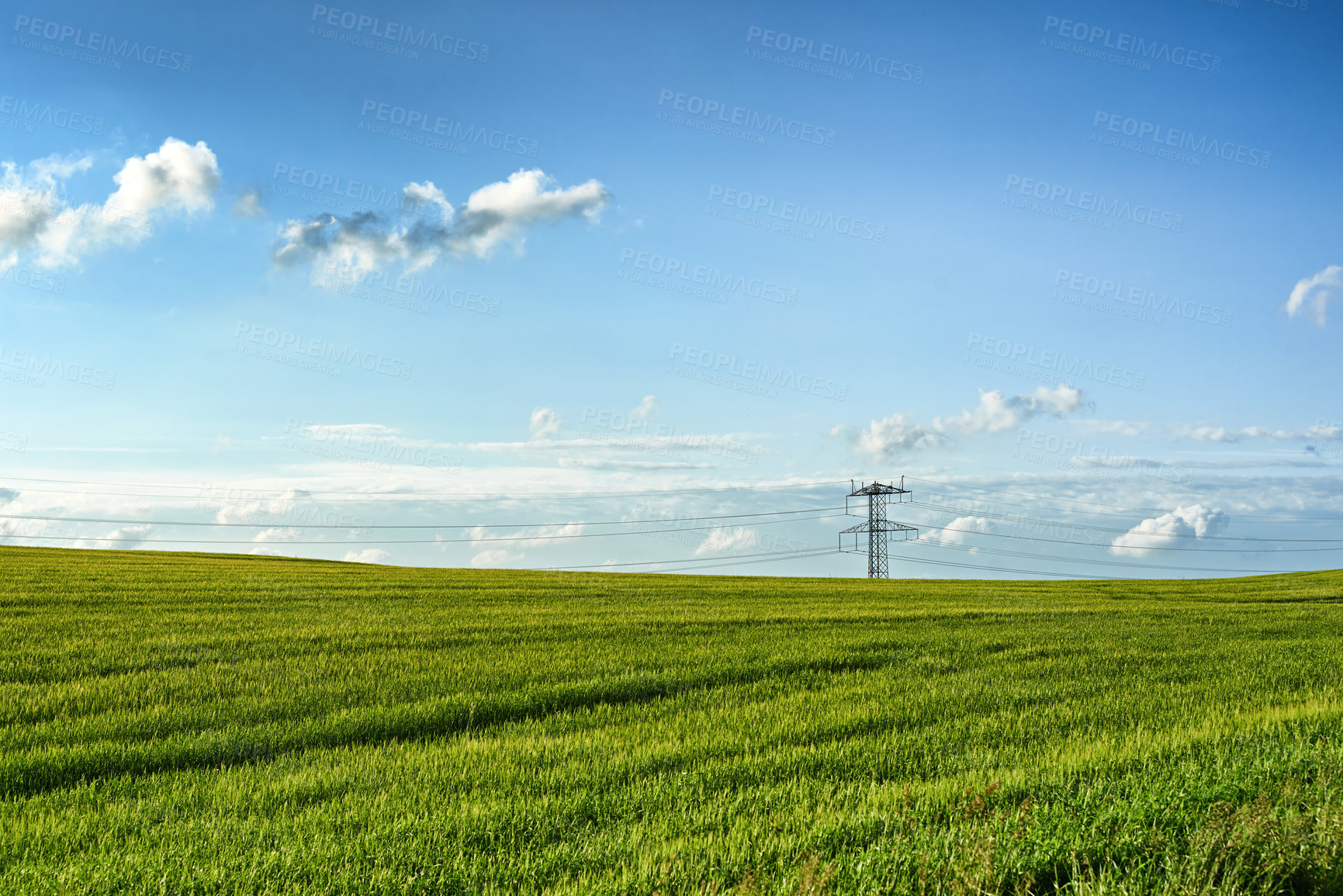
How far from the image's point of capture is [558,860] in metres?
5.19

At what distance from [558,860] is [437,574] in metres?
33.5

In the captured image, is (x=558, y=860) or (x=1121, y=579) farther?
(x=1121, y=579)

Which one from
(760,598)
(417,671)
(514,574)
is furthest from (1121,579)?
(417,671)

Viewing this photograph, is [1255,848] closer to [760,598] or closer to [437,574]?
[760,598]

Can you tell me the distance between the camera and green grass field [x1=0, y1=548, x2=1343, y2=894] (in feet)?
16.4

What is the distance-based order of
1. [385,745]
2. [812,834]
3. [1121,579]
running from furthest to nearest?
[1121,579] → [385,745] → [812,834]

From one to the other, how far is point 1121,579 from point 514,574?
36234 mm

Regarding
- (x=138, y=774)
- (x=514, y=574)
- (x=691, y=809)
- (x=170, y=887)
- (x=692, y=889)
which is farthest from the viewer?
(x=514, y=574)

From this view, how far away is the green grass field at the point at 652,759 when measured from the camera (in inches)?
197

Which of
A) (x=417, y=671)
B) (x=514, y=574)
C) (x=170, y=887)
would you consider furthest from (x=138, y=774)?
(x=514, y=574)

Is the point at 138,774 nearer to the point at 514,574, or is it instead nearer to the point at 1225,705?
the point at 1225,705

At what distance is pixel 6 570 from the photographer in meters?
27.1

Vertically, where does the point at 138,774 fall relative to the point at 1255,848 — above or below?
below

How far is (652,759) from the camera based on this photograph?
7289mm
